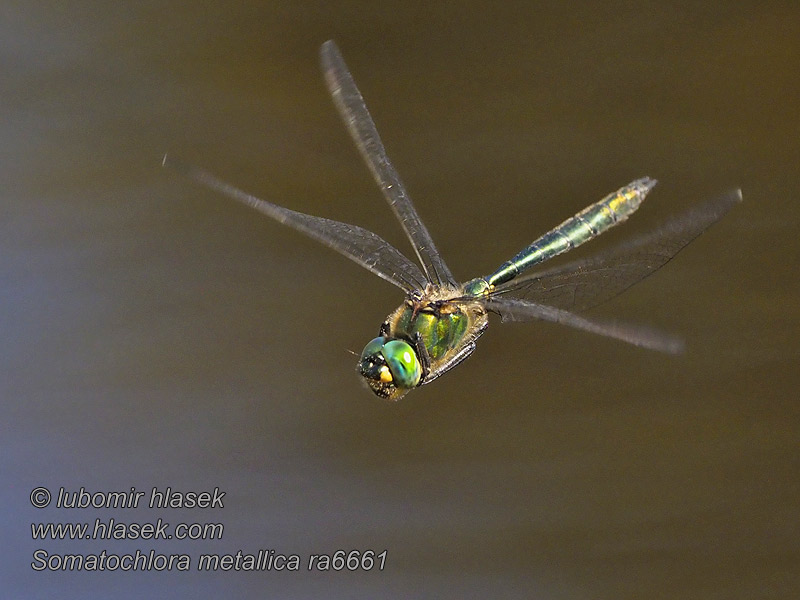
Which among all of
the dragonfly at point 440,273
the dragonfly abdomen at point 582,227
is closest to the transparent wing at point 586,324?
the dragonfly at point 440,273

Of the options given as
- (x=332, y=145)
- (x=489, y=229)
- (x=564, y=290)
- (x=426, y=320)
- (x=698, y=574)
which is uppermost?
(x=332, y=145)

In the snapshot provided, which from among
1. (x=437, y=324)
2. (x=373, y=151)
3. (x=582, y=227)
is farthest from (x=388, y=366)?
(x=582, y=227)

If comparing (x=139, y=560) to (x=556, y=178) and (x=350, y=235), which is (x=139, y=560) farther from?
(x=556, y=178)

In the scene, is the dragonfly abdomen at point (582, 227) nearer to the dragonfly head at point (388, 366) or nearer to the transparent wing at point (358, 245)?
the transparent wing at point (358, 245)

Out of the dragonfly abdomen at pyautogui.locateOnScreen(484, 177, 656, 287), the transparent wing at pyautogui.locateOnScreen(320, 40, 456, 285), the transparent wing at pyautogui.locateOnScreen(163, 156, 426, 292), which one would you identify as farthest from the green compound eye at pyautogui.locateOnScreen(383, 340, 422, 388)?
the dragonfly abdomen at pyautogui.locateOnScreen(484, 177, 656, 287)

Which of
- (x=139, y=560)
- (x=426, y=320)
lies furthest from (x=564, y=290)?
(x=139, y=560)

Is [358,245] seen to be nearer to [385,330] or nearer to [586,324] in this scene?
[385,330]

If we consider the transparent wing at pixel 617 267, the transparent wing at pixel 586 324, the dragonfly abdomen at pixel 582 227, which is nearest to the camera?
the transparent wing at pixel 586 324
